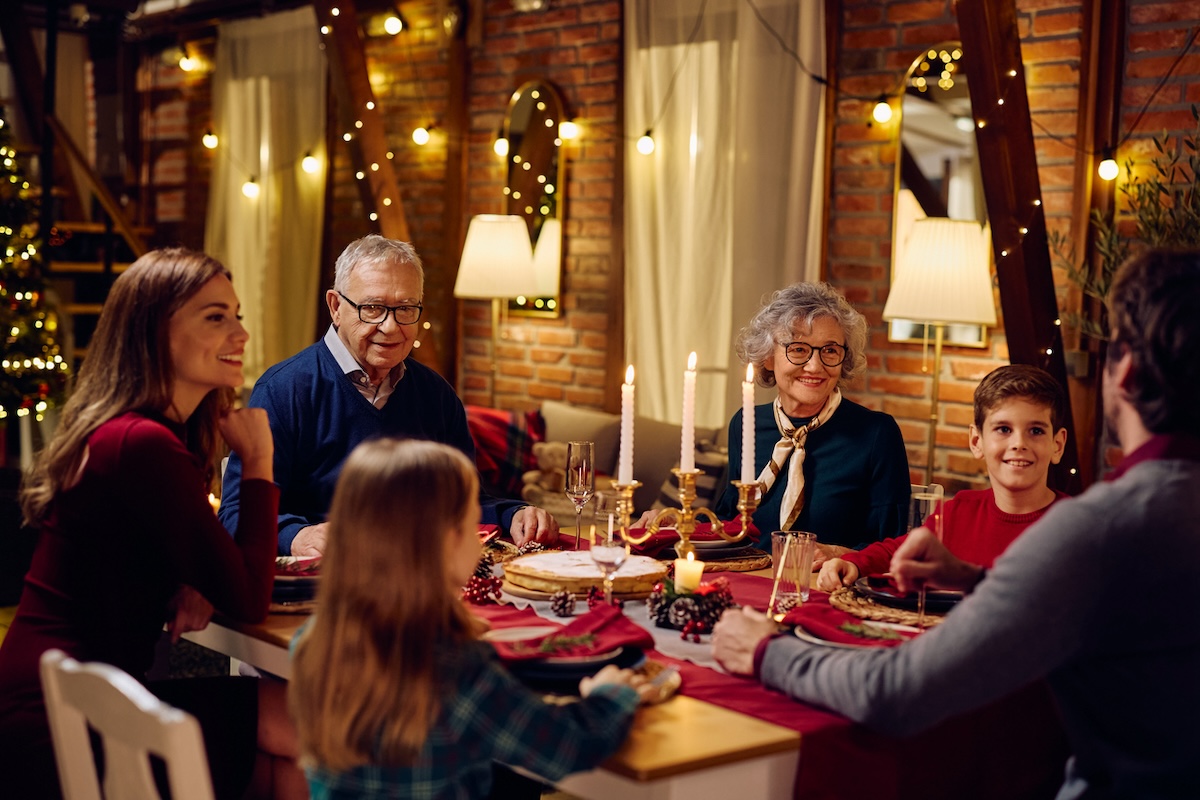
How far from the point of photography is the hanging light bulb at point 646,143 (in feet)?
18.0

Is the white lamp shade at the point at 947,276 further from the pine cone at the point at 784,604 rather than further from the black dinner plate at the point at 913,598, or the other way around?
the pine cone at the point at 784,604

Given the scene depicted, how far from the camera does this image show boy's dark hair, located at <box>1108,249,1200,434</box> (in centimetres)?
146

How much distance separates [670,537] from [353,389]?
0.80m

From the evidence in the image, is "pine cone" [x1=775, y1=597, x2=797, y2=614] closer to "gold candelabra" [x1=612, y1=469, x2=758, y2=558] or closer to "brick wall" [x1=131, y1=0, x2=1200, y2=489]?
"gold candelabra" [x1=612, y1=469, x2=758, y2=558]

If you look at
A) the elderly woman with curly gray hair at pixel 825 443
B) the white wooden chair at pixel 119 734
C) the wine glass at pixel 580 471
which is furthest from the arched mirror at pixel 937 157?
the white wooden chair at pixel 119 734

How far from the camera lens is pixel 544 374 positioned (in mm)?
6133

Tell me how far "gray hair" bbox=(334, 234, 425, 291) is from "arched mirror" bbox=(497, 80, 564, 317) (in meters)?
2.89

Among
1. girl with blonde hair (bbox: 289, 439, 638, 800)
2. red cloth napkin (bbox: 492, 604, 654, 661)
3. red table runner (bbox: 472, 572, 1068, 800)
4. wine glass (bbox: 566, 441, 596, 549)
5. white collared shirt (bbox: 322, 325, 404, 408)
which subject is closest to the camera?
girl with blonde hair (bbox: 289, 439, 638, 800)

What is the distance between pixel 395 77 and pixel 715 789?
5.76 meters

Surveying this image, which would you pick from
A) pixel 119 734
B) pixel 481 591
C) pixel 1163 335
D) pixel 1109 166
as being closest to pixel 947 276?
pixel 1109 166

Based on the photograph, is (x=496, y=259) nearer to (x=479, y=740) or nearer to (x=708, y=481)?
(x=708, y=481)

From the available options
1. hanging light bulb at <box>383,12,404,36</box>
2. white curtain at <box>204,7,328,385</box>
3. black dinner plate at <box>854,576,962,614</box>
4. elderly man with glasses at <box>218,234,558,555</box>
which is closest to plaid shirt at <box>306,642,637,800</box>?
black dinner plate at <box>854,576,962,614</box>

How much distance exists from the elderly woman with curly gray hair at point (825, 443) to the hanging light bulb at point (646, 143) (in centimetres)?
253

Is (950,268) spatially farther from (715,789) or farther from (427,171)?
(427,171)
